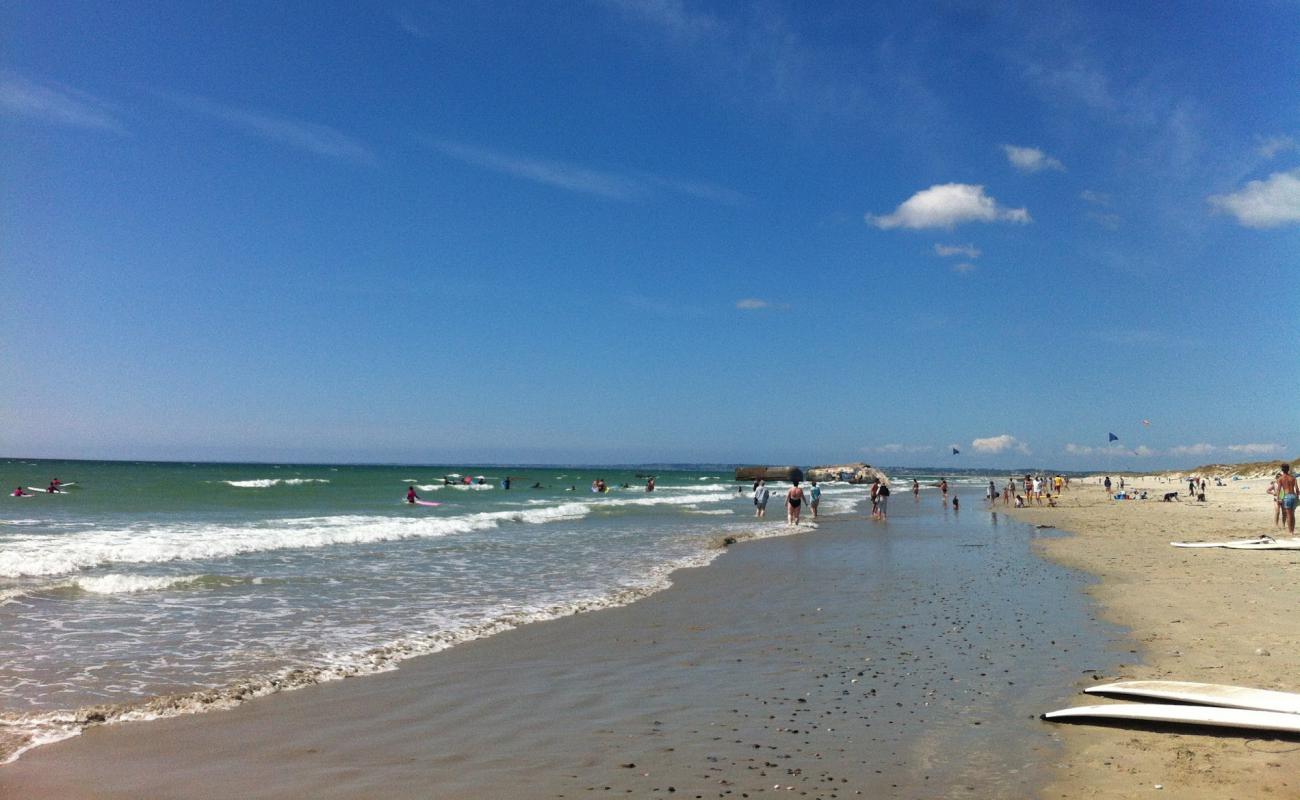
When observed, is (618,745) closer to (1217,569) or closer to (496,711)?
(496,711)

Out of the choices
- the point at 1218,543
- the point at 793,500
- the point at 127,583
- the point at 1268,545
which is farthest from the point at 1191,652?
the point at 793,500

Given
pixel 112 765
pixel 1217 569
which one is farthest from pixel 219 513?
pixel 1217 569

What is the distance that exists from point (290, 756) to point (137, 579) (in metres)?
10.7

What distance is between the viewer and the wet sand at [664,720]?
5.22 metres

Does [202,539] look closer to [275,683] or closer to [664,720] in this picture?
[275,683]

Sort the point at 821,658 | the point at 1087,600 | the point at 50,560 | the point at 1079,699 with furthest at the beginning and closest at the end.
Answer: the point at 50,560, the point at 1087,600, the point at 821,658, the point at 1079,699

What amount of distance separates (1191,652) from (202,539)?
73.3ft

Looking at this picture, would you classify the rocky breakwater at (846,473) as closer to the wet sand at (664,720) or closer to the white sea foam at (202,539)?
the white sea foam at (202,539)

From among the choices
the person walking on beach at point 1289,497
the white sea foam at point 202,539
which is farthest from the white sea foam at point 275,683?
the person walking on beach at point 1289,497

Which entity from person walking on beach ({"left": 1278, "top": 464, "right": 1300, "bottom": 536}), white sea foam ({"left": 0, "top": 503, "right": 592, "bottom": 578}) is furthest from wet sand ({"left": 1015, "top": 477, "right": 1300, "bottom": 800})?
white sea foam ({"left": 0, "top": 503, "right": 592, "bottom": 578})

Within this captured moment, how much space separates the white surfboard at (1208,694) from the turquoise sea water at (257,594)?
7.05 m

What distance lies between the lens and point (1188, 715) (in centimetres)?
583

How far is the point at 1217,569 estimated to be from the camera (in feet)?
49.8

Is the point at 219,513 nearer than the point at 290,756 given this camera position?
No
